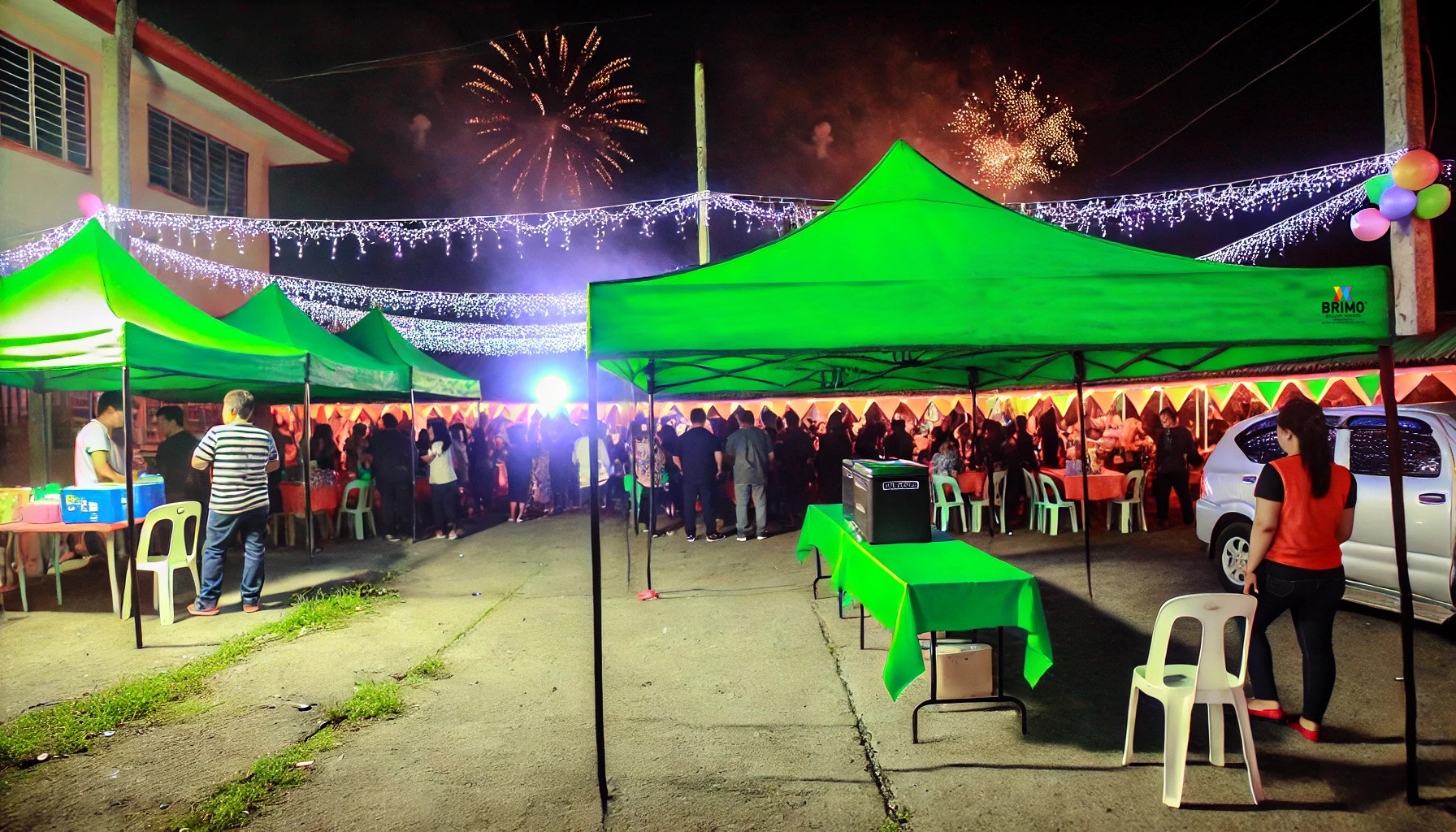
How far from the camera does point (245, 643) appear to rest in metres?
5.32

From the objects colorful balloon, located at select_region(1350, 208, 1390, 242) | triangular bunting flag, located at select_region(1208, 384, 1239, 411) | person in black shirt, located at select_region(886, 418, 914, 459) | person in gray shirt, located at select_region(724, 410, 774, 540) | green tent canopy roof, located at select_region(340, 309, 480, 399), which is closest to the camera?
colorful balloon, located at select_region(1350, 208, 1390, 242)

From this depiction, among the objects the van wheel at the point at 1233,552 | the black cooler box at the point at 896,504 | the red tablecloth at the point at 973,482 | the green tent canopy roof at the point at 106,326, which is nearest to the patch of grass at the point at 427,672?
the black cooler box at the point at 896,504

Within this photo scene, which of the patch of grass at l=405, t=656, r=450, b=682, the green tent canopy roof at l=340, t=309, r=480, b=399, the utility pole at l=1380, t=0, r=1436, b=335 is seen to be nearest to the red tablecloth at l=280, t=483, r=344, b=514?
the green tent canopy roof at l=340, t=309, r=480, b=399

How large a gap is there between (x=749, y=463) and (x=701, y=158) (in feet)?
20.1

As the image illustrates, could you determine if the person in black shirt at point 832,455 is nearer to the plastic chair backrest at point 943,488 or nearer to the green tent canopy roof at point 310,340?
the plastic chair backrest at point 943,488

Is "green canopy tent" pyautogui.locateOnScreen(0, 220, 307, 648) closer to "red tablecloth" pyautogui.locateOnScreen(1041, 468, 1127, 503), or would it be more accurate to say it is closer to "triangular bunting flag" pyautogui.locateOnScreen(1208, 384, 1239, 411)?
"red tablecloth" pyautogui.locateOnScreen(1041, 468, 1127, 503)

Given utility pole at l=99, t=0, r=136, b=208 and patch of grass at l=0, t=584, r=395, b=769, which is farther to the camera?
utility pole at l=99, t=0, r=136, b=208

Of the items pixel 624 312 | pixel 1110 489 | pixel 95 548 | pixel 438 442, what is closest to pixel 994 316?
pixel 624 312

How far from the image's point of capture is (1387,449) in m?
4.56

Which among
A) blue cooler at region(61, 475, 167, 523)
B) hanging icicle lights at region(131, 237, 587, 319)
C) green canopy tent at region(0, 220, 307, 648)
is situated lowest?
blue cooler at region(61, 475, 167, 523)

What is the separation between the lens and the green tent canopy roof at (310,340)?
8766mm

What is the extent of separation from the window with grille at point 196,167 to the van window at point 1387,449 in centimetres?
1555

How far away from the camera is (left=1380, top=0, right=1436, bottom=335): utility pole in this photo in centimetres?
798

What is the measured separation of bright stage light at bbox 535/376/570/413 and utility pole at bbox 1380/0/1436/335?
15527mm
